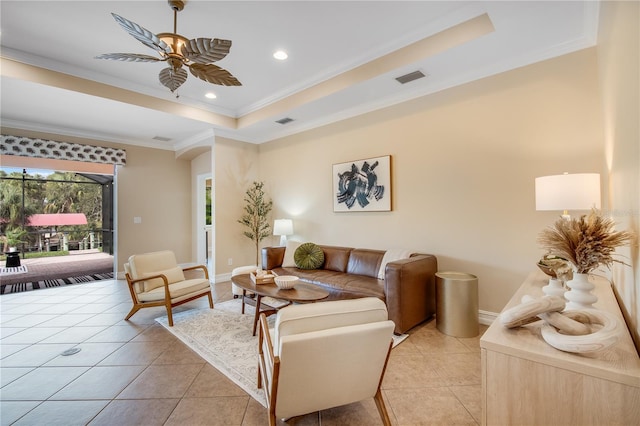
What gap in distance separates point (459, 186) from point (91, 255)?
9843 mm

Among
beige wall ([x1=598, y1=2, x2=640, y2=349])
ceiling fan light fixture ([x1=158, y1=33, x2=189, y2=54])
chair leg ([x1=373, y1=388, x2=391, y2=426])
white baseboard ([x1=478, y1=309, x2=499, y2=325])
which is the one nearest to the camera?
beige wall ([x1=598, y1=2, x2=640, y2=349])

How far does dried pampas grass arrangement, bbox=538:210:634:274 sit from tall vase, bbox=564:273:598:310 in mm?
37

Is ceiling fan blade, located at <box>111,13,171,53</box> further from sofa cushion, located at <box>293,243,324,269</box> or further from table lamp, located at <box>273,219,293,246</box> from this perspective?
table lamp, located at <box>273,219,293,246</box>

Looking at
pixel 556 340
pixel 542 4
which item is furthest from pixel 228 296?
pixel 542 4

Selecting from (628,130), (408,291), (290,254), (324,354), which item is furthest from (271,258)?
(628,130)

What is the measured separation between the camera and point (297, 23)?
109 inches

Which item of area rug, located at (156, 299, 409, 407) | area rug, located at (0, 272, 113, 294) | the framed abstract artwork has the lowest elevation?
area rug, located at (156, 299, 409, 407)

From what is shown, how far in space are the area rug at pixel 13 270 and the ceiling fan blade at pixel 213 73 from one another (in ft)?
21.9

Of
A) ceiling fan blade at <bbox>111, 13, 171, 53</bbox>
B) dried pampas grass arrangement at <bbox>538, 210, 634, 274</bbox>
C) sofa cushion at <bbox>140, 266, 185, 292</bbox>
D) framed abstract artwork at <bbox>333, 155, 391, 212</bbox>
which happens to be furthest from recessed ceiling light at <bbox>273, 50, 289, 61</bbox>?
dried pampas grass arrangement at <bbox>538, 210, 634, 274</bbox>

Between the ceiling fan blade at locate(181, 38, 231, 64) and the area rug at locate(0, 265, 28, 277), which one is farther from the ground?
the ceiling fan blade at locate(181, 38, 231, 64)

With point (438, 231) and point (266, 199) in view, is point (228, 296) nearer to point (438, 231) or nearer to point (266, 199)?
point (266, 199)

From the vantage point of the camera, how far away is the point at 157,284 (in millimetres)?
3510

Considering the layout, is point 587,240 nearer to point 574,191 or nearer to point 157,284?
point 574,191

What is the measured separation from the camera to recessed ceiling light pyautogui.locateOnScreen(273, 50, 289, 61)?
323 cm
